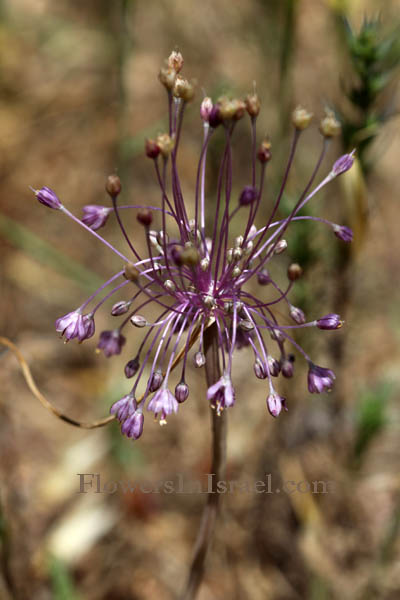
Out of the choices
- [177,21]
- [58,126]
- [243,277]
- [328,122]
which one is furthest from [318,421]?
[177,21]

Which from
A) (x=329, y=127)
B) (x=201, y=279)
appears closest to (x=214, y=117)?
(x=329, y=127)

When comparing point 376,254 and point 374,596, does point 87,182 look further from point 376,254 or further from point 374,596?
point 374,596

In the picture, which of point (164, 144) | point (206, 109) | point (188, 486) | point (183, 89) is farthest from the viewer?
point (188, 486)

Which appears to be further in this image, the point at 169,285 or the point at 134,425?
the point at 169,285

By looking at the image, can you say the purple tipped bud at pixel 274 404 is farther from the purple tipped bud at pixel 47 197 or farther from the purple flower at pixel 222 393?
the purple tipped bud at pixel 47 197

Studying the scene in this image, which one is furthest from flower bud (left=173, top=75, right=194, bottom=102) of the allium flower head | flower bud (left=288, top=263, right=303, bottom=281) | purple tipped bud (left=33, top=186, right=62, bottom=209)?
flower bud (left=288, top=263, right=303, bottom=281)

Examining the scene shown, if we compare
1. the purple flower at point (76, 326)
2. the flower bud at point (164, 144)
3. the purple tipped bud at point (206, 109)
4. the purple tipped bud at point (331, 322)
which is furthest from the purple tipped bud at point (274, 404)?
the purple tipped bud at point (206, 109)

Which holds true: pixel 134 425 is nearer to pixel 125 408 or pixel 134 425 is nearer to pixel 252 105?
pixel 125 408
